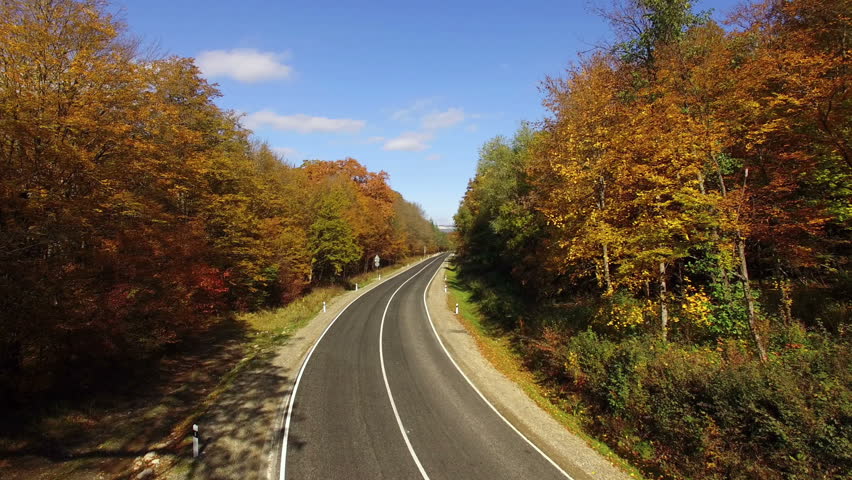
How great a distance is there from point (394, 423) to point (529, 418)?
4.74m

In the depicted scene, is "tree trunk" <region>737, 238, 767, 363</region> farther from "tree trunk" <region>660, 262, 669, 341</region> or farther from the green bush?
"tree trunk" <region>660, 262, 669, 341</region>

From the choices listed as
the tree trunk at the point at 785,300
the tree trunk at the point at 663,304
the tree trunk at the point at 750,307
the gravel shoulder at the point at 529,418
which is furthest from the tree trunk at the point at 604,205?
the gravel shoulder at the point at 529,418

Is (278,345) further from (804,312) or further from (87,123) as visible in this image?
(804,312)

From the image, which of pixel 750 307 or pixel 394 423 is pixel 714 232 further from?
pixel 394 423

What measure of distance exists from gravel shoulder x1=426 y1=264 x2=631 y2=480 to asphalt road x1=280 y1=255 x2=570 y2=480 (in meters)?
0.47

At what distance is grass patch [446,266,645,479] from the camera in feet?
38.0

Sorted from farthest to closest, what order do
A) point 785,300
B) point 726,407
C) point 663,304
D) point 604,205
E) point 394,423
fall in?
point 604,205 → point 663,304 → point 394,423 → point 785,300 → point 726,407

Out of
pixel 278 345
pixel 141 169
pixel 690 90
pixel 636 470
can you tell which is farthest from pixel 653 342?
pixel 141 169

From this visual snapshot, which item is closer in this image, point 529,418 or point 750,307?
point 750,307

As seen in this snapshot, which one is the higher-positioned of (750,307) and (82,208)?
(82,208)

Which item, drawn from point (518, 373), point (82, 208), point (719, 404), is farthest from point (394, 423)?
point (82, 208)

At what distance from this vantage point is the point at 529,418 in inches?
511

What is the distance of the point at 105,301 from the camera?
12273 mm

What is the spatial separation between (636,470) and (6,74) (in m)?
21.6
